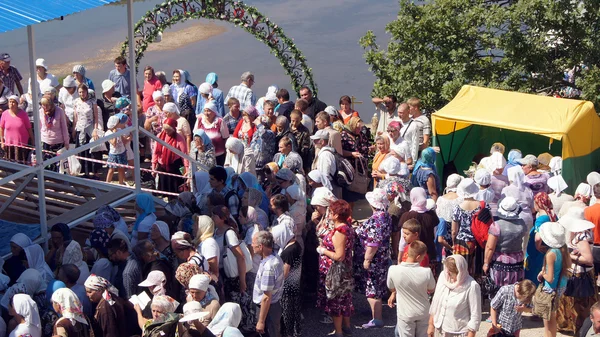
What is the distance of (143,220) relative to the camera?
25.0ft

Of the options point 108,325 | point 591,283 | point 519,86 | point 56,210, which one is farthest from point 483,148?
point 108,325

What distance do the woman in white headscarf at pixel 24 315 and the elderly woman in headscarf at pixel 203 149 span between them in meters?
4.23

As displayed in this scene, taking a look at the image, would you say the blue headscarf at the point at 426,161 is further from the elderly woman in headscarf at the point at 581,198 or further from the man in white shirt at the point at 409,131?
the elderly woman in headscarf at the point at 581,198

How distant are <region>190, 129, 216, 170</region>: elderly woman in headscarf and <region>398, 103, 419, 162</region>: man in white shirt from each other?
2527mm

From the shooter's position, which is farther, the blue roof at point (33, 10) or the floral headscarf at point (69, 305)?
the blue roof at point (33, 10)

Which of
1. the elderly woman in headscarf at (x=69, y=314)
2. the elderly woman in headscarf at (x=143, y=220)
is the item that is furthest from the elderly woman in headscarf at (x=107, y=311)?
the elderly woman in headscarf at (x=143, y=220)

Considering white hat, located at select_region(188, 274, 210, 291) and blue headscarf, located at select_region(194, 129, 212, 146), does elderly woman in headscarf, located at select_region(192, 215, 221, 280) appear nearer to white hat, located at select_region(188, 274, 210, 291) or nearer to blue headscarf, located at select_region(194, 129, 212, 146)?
white hat, located at select_region(188, 274, 210, 291)

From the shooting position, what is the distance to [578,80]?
11766 mm

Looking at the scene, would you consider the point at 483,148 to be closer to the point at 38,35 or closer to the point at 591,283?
the point at 591,283

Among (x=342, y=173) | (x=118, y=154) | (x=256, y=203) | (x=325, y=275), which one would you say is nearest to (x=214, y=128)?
(x=118, y=154)

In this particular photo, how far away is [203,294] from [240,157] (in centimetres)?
381

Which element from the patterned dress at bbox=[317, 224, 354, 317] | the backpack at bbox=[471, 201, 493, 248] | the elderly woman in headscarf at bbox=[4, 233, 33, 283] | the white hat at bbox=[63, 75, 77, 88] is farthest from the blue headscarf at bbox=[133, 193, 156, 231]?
the white hat at bbox=[63, 75, 77, 88]

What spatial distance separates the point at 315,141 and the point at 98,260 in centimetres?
372

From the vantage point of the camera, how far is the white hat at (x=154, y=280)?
630 centimetres
